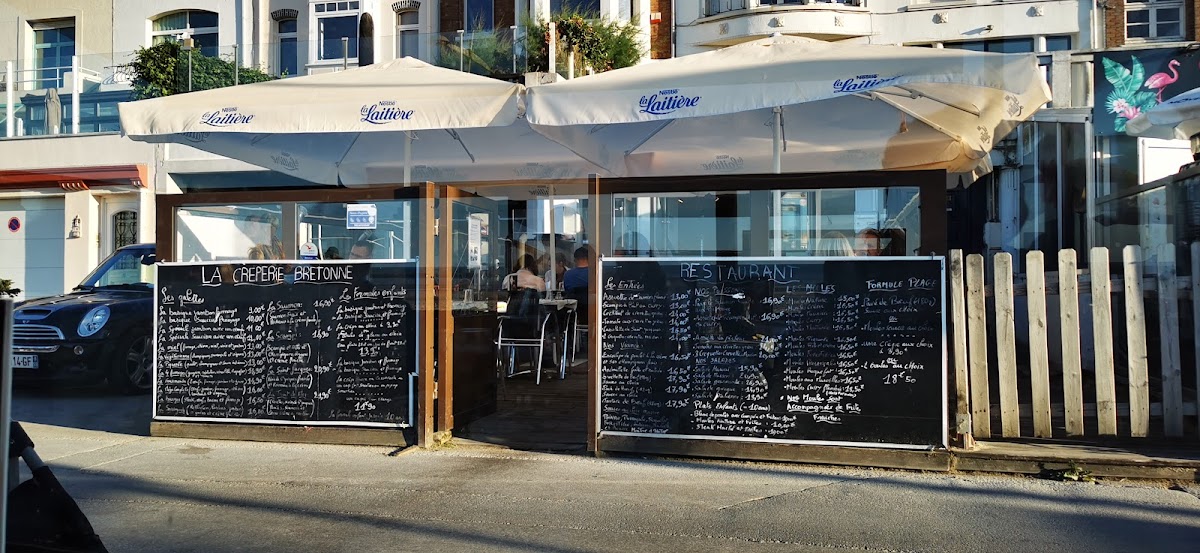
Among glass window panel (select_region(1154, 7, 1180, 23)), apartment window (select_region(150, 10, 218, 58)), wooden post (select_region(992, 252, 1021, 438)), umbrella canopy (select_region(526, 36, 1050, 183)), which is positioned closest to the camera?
wooden post (select_region(992, 252, 1021, 438))

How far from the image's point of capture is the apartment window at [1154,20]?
1791 centimetres

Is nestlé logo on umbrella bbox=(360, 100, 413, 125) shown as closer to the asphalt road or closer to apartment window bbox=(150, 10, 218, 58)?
the asphalt road

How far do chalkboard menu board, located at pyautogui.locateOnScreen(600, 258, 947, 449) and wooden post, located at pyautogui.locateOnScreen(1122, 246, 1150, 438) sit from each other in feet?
4.45

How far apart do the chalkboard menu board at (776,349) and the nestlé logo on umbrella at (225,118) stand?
10.7 feet

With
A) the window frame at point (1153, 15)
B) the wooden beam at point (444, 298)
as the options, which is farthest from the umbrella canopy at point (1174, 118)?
the window frame at point (1153, 15)

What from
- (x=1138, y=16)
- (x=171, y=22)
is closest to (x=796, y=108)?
(x=1138, y=16)

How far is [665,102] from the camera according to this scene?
6.98 m

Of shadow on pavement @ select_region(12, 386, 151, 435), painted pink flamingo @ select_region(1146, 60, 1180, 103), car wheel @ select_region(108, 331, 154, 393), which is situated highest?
painted pink flamingo @ select_region(1146, 60, 1180, 103)

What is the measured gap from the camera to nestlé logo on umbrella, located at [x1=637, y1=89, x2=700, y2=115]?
273 inches

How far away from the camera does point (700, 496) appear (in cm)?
589

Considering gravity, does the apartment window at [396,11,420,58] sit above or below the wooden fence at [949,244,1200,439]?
above

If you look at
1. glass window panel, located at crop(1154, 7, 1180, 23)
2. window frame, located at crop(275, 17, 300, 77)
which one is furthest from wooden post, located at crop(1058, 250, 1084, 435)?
window frame, located at crop(275, 17, 300, 77)

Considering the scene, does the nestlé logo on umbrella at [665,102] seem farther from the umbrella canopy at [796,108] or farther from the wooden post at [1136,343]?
the wooden post at [1136,343]

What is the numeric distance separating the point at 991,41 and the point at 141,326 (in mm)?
16106
